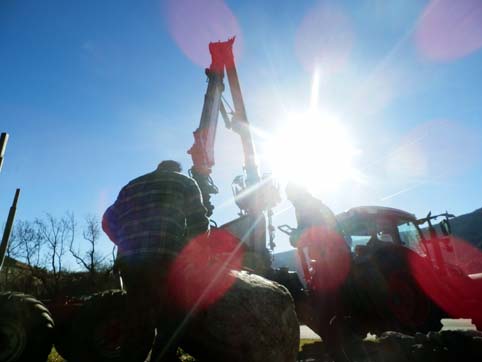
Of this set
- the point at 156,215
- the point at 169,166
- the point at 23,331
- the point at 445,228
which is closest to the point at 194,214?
the point at 156,215

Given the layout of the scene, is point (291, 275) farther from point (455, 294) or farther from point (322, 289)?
point (455, 294)

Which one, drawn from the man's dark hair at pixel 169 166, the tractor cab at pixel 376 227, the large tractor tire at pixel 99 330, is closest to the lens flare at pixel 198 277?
the man's dark hair at pixel 169 166

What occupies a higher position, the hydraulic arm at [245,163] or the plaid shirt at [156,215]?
the hydraulic arm at [245,163]

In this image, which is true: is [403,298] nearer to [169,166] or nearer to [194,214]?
[194,214]

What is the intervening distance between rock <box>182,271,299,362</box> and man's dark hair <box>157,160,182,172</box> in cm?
138

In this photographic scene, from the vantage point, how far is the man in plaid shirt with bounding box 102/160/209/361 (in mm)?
2314

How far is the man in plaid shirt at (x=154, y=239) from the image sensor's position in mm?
2314

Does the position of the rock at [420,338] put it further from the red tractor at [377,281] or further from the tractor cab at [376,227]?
the tractor cab at [376,227]

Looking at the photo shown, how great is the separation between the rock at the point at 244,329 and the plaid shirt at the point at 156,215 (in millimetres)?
821

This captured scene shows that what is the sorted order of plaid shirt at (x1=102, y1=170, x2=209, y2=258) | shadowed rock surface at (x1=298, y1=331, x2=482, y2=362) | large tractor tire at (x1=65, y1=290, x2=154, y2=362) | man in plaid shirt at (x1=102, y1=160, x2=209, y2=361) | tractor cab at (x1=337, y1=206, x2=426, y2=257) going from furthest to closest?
1. tractor cab at (x1=337, y1=206, x2=426, y2=257)
2. shadowed rock surface at (x1=298, y1=331, x2=482, y2=362)
3. large tractor tire at (x1=65, y1=290, x2=154, y2=362)
4. plaid shirt at (x1=102, y1=170, x2=209, y2=258)
5. man in plaid shirt at (x1=102, y1=160, x2=209, y2=361)

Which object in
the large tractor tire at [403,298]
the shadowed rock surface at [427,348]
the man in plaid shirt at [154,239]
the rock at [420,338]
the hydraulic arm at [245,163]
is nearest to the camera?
the man in plaid shirt at [154,239]

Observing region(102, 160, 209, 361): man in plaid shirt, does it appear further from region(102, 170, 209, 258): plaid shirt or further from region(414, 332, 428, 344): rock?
region(414, 332, 428, 344): rock

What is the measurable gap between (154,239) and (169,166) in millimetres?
893

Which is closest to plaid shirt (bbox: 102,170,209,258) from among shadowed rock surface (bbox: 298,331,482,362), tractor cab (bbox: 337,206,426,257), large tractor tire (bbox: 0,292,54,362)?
large tractor tire (bbox: 0,292,54,362)
